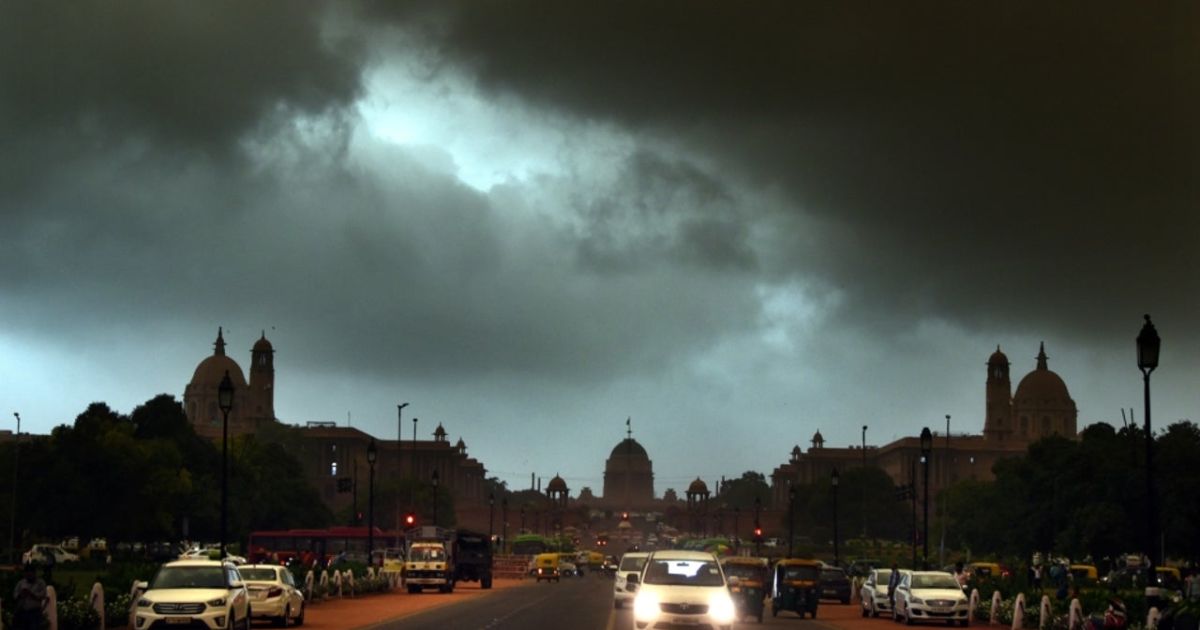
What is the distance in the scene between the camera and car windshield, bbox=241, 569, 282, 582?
40.4 metres

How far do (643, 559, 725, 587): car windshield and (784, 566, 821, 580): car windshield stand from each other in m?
18.6

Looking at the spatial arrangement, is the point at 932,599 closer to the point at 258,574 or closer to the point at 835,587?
the point at 258,574

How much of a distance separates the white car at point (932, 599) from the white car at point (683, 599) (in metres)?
14.9

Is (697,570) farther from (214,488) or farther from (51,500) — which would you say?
(214,488)

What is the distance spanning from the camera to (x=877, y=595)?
49.7 meters

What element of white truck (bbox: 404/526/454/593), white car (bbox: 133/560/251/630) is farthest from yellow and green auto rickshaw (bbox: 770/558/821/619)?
white car (bbox: 133/560/251/630)

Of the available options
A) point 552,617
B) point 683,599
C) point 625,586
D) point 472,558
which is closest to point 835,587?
point 625,586

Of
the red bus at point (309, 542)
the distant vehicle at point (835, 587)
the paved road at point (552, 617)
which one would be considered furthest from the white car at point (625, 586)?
the red bus at point (309, 542)

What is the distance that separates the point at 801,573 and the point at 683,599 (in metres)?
20.4

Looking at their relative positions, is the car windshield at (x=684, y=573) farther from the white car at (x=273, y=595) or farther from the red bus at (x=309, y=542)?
the red bus at (x=309, y=542)

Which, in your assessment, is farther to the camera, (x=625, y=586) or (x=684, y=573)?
(x=625, y=586)

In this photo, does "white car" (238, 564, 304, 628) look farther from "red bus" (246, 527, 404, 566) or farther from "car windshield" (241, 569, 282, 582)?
"red bus" (246, 527, 404, 566)

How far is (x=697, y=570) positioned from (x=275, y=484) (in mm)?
109363

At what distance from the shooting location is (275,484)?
447 feet
